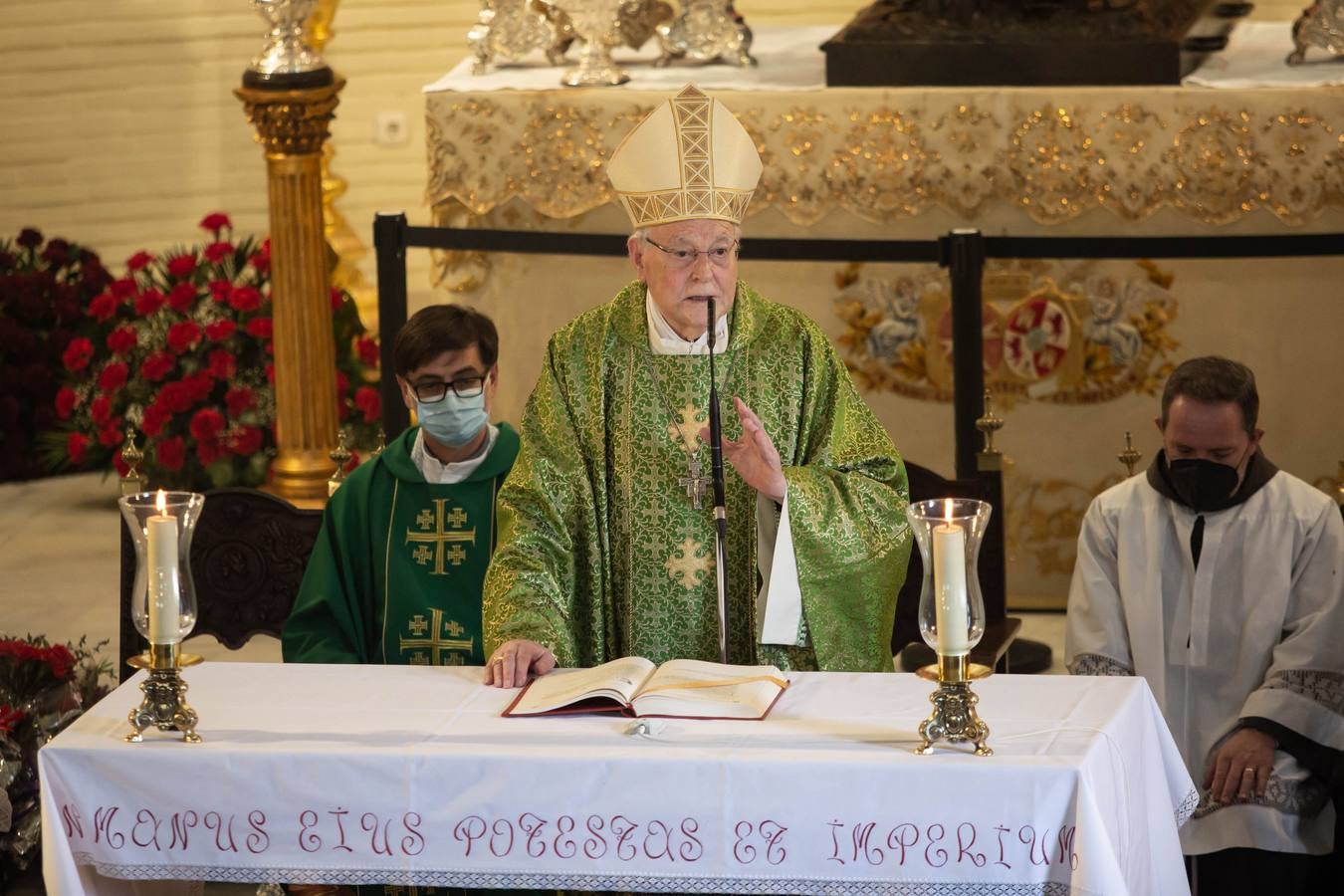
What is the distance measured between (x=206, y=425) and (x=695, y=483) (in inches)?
177

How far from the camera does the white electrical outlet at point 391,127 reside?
33.4ft

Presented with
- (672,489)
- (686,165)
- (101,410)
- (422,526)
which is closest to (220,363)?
(101,410)

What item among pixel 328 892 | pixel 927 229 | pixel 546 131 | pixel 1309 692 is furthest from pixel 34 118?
pixel 1309 692

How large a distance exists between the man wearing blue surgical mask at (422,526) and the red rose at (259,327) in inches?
147

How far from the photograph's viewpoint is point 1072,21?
6.96 metres

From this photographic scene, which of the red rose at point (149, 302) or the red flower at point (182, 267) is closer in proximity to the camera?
the red rose at point (149, 302)

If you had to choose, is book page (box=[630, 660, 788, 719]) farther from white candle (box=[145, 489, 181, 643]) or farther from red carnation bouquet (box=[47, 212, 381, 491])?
red carnation bouquet (box=[47, 212, 381, 491])

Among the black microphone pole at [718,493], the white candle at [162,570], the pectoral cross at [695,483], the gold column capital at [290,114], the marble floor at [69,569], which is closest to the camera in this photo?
the white candle at [162,570]

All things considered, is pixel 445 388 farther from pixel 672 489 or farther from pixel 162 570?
pixel 162 570

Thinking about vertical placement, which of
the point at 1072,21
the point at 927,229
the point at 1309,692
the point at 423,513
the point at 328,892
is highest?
the point at 1072,21

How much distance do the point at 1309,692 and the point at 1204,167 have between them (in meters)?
2.66

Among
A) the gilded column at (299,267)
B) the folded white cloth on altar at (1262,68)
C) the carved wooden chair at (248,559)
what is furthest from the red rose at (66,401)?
the folded white cloth on altar at (1262,68)

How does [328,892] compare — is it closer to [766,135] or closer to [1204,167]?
[766,135]

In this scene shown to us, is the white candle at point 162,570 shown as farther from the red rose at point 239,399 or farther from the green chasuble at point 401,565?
the red rose at point 239,399
